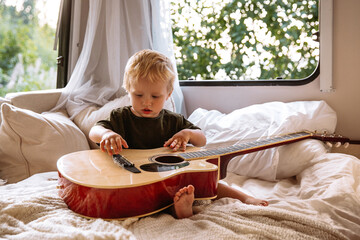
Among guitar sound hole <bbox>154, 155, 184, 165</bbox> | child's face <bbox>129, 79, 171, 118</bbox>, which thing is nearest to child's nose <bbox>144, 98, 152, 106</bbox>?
child's face <bbox>129, 79, 171, 118</bbox>

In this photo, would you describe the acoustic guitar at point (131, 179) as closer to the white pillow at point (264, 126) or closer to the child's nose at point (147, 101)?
the child's nose at point (147, 101)

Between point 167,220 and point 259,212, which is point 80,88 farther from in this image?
point 259,212

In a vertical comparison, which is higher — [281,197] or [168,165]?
[168,165]

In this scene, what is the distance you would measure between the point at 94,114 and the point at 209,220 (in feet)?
3.83

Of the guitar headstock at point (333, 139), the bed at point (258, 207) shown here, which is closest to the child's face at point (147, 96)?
the bed at point (258, 207)

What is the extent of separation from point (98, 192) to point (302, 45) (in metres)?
2.08

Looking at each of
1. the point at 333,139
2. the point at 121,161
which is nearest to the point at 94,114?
the point at 121,161

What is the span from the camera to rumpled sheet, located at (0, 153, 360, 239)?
87 centimetres

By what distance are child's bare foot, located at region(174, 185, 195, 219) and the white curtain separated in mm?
1233

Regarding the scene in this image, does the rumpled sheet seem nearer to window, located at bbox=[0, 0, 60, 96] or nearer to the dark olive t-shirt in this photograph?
the dark olive t-shirt

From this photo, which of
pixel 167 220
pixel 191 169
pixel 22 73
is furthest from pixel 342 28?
pixel 22 73

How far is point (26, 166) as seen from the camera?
1.51m

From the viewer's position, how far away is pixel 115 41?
216cm

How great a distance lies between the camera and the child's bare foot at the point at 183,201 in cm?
103
